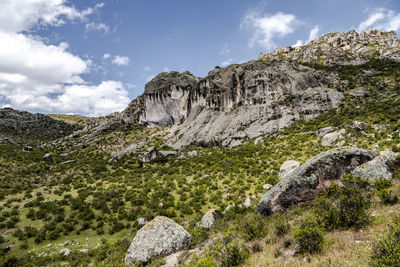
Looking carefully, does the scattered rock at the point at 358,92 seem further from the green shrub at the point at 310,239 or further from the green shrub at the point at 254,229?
the green shrub at the point at 310,239

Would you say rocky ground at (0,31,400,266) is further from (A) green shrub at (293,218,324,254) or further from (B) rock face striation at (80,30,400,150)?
(B) rock face striation at (80,30,400,150)

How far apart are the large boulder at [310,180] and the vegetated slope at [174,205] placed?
2.93 ft

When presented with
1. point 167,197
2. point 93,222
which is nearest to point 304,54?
point 167,197

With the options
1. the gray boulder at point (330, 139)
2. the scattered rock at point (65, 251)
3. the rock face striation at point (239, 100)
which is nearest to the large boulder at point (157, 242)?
the scattered rock at point (65, 251)

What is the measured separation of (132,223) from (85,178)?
1876cm

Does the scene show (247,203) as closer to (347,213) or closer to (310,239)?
(347,213)

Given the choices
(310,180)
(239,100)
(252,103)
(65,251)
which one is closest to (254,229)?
(310,180)

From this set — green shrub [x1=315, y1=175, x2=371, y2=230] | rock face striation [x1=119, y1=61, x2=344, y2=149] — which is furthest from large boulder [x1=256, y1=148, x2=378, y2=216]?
rock face striation [x1=119, y1=61, x2=344, y2=149]

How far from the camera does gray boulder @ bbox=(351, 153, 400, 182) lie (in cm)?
859

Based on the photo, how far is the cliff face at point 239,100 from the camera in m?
40.5

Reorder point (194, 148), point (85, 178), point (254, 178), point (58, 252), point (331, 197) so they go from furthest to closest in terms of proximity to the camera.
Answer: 1. point (194, 148)
2. point (85, 178)
3. point (254, 178)
4. point (58, 252)
5. point (331, 197)

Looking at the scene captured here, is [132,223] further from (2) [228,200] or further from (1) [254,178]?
(1) [254,178]

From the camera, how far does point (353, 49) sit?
82125 millimetres

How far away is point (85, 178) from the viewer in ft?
89.0
